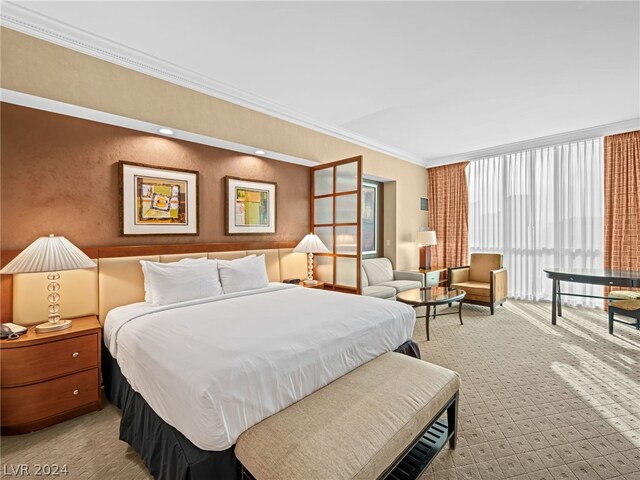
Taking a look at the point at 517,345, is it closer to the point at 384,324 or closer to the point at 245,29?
the point at 384,324

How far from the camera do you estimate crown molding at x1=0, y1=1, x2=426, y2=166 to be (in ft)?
7.50

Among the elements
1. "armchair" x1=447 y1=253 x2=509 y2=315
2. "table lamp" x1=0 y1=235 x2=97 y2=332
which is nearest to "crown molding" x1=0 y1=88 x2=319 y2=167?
"table lamp" x1=0 y1=235 x2=97 y2=332

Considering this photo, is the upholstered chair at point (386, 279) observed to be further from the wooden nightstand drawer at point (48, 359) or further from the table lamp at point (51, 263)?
the table lamp at point (51, 263)

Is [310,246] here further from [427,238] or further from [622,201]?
[622,201]

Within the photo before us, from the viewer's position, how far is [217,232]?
3.59 meters

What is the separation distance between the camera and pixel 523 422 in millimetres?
2176

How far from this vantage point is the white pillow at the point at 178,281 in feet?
8.86

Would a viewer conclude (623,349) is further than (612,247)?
No

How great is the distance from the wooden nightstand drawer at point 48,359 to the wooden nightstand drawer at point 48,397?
0.05 metres

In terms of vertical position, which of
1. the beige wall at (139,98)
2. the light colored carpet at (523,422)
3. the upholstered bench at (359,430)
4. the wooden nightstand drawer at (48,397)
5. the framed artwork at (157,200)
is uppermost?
the beige wall at (139,98)

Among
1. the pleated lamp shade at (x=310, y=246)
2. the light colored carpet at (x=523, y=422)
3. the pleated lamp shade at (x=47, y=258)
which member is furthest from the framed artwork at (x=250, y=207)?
the light colored carpet at (x=523, y=422)

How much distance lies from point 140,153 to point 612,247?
6596 millimetres

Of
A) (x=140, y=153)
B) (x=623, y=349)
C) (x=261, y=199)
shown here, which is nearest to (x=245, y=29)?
(x=140, y=153)

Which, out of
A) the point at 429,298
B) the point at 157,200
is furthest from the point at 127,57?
the point at 429,298
